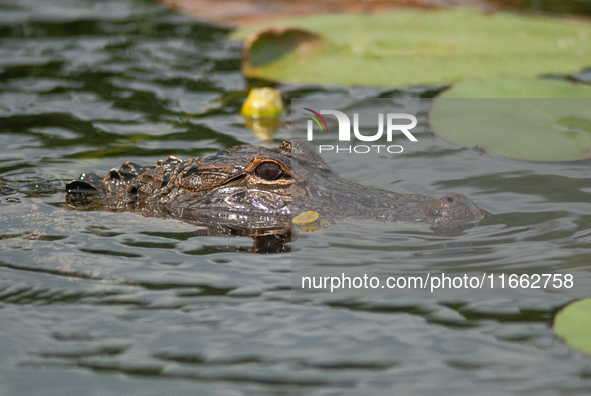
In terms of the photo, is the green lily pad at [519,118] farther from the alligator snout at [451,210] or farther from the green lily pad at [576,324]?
the green lily pad at [576,324]

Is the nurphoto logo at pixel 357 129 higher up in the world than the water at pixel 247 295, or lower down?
higher up

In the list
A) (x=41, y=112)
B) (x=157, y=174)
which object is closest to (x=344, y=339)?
(x=157, y=174)

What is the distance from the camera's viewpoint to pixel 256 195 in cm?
464

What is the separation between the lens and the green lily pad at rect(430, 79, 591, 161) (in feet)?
18.8

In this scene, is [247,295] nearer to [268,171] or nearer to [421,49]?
[268,171]

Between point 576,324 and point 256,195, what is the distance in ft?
7.71

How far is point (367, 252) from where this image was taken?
4.05 metres

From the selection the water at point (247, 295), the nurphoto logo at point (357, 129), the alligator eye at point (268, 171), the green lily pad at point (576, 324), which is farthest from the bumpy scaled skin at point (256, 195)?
the nurphoto logo at point (357, 129)

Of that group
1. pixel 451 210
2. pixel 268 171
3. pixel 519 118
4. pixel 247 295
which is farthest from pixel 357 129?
pixel 247 295

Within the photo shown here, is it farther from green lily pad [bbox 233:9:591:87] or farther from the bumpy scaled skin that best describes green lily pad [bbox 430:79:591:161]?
the bumpy scaled skin

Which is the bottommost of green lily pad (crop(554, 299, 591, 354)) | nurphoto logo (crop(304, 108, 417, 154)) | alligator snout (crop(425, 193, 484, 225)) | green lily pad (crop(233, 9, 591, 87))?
green lily pad (crop(554, 299, 591, 354))

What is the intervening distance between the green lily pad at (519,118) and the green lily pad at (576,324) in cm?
253

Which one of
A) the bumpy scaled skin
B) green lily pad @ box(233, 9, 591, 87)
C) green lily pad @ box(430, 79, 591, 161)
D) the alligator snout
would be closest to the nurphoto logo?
green lily pad @ box(430, 79, 591, 161)

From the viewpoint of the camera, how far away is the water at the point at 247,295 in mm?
2900
